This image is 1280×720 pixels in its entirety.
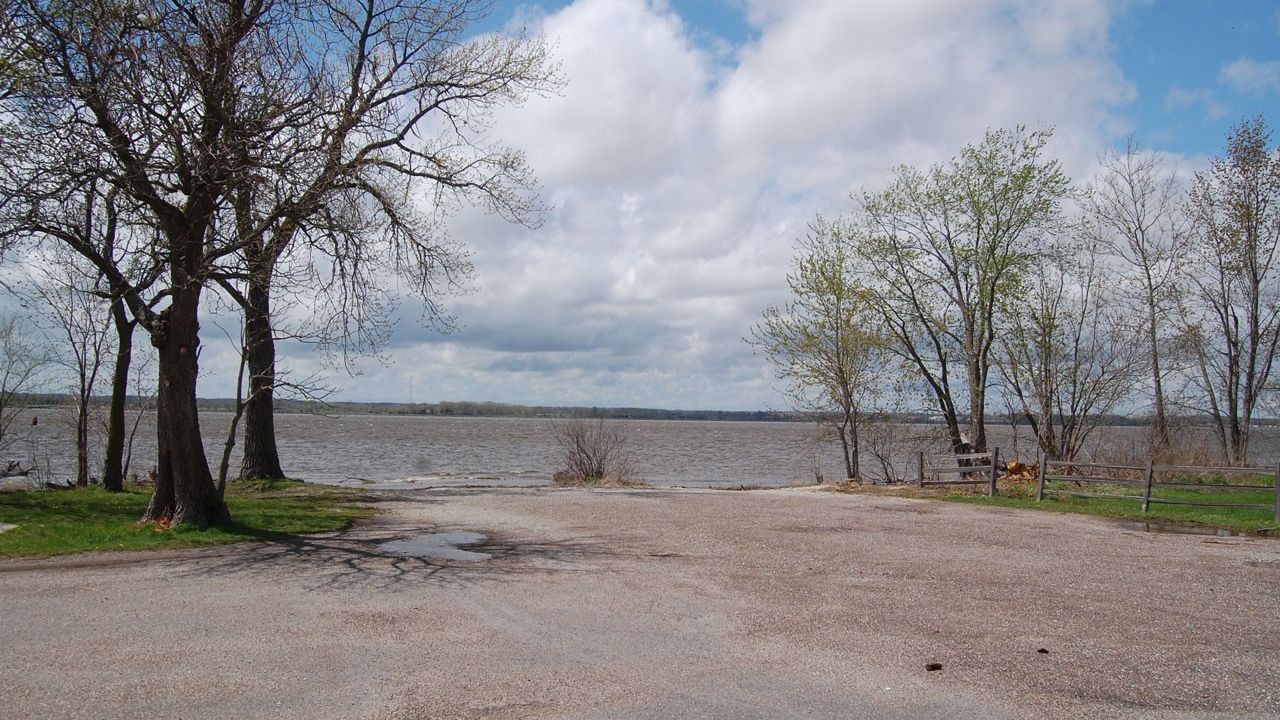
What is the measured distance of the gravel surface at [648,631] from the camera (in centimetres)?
652

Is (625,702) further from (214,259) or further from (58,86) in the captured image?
(58,86)

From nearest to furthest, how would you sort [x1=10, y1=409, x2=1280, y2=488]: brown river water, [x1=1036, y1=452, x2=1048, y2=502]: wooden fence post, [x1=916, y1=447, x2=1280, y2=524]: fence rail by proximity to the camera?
[x1=916, y1=447, x2=1280, y2=524]: fence rail
[x1=1036, y1=452, x2=1048, y2=502]: wooden fence post
[x1=10, y1=409, x2=1280, y2=488]: brown river water

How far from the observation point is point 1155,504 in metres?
21.2

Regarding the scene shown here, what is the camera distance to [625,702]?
21.2ft

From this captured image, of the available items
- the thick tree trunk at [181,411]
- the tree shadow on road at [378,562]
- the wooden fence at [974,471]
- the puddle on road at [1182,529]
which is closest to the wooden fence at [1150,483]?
the puddle on road at [1182,529]

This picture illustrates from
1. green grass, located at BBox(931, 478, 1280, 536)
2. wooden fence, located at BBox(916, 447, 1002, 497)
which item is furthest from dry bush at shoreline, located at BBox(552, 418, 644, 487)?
green grass, located at BBox(931, 478, 1280, 536)

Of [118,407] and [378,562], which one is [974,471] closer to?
[378,562]

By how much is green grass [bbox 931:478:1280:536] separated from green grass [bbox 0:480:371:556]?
15370 millimetres

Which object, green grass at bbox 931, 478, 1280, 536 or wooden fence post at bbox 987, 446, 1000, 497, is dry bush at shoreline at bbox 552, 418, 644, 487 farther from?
green grass at bbox 931, 478, 1280, 536

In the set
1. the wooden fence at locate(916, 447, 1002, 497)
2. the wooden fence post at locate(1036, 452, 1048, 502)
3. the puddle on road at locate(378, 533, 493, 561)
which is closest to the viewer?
the puddle on road at locate(378, 533, 493, 561)

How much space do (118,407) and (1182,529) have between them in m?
22.7

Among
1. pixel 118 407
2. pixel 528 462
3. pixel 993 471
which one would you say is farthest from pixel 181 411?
pixel 528 462

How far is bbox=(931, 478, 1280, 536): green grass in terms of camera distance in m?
18.4

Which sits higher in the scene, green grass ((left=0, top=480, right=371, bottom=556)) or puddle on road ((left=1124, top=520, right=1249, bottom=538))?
green grass ((left=0, top=480, right=371, bottom=556))
